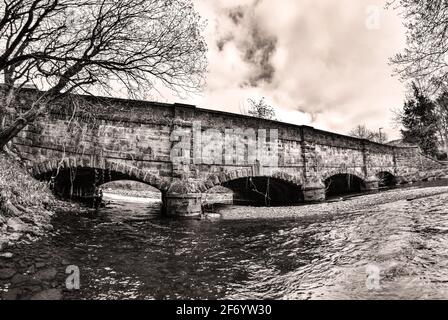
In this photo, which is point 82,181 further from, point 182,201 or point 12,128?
point 12,128

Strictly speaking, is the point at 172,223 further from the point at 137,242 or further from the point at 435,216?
the point at 435,216

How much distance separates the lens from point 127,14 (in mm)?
5340

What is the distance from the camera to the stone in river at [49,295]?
263 cm

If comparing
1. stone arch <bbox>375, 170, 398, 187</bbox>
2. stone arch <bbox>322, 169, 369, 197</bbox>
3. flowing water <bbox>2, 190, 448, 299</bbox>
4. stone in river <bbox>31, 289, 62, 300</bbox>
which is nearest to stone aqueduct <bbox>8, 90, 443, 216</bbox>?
flowing water <bbox>2, 190, 448, 299</bbox>

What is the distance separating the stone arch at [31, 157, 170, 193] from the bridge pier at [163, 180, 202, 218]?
0.32m

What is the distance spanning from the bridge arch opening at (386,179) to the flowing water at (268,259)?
1372cm

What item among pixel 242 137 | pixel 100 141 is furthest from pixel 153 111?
pixel 242 137

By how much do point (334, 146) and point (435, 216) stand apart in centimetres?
960

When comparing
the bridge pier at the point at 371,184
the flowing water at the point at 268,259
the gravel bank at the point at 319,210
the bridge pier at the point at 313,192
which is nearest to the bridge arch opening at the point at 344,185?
the bridge pier at the point at 371,184

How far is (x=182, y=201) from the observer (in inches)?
328

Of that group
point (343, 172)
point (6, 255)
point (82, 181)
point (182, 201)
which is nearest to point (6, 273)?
point (6, 255)

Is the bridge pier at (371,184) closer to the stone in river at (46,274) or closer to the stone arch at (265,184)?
the stone arch at (265,184)

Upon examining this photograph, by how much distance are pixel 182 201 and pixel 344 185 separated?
1360 cm

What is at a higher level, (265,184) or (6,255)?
(265,184)
